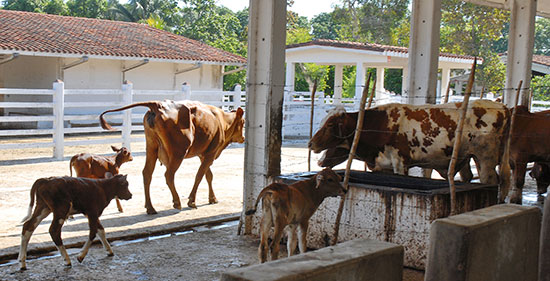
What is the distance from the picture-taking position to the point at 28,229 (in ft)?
19.6

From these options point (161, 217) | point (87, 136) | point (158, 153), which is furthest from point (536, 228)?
point (87, 136)

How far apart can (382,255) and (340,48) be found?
70.1 ft

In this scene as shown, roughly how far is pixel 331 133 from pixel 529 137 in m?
3.78

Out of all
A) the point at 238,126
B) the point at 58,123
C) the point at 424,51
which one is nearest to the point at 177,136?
the point at 238,126

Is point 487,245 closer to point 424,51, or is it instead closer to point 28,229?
point 28,229

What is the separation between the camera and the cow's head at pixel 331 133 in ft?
26.3

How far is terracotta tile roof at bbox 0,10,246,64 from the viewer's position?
21094mm

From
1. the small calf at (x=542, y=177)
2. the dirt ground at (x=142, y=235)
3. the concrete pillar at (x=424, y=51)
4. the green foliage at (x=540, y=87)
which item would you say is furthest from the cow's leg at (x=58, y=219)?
the green foliage at (x=540, y=87)

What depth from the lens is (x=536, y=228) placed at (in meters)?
5.17

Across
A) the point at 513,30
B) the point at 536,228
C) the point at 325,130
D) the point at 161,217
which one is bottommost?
the point at 161,217

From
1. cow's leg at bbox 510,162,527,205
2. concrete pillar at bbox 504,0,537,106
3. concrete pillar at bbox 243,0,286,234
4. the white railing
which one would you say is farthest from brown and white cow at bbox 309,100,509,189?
the white railing

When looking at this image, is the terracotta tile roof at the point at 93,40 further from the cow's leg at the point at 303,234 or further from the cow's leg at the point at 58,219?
the cow's leg at the point at 303,234

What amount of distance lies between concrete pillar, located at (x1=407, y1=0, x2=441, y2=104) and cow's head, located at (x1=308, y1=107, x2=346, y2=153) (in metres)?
2.31

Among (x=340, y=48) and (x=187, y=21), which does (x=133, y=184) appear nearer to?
(x=340, y=48)
